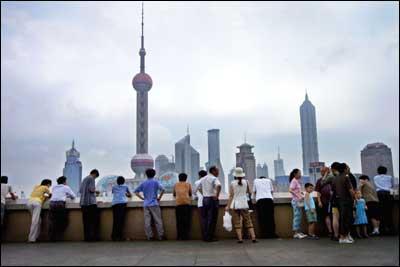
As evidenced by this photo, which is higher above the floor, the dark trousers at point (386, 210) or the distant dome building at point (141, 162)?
the distant dome building at point (141, 162)

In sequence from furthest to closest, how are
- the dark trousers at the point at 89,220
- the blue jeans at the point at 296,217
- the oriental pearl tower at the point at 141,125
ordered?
the oriental pearl tower at the point at 141,125
the dark trousers at the point at 89,220
the blue jeans at the point at 296,217

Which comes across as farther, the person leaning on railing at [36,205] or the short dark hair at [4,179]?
the short dark hair at [4,179]

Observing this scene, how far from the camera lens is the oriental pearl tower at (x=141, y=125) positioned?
174750 millimetres

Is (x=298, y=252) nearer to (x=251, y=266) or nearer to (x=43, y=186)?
(x=251, y=266)

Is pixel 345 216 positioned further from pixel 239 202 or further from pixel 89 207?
pixel 89 207

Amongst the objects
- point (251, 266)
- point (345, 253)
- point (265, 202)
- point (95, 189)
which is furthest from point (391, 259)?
point (95, 189)

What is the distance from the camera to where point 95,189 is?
1014 cm

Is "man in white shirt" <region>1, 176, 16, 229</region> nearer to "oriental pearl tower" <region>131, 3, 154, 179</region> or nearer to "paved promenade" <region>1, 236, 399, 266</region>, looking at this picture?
"paved promenade" <region>1, 236, 399, 266</region>

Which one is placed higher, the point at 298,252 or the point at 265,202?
the point at 265,202

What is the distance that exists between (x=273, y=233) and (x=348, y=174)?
2086mm

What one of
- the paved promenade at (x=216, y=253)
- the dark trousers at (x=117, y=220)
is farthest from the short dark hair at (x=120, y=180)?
the paved promenade at (x=216, y=253)

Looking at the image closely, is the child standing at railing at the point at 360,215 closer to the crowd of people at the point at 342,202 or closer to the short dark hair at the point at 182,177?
the crowd of people at the point at 342,202

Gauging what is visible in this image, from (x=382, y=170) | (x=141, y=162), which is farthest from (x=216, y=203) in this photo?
(x=141, y=162)

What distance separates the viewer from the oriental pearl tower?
17475 cm
